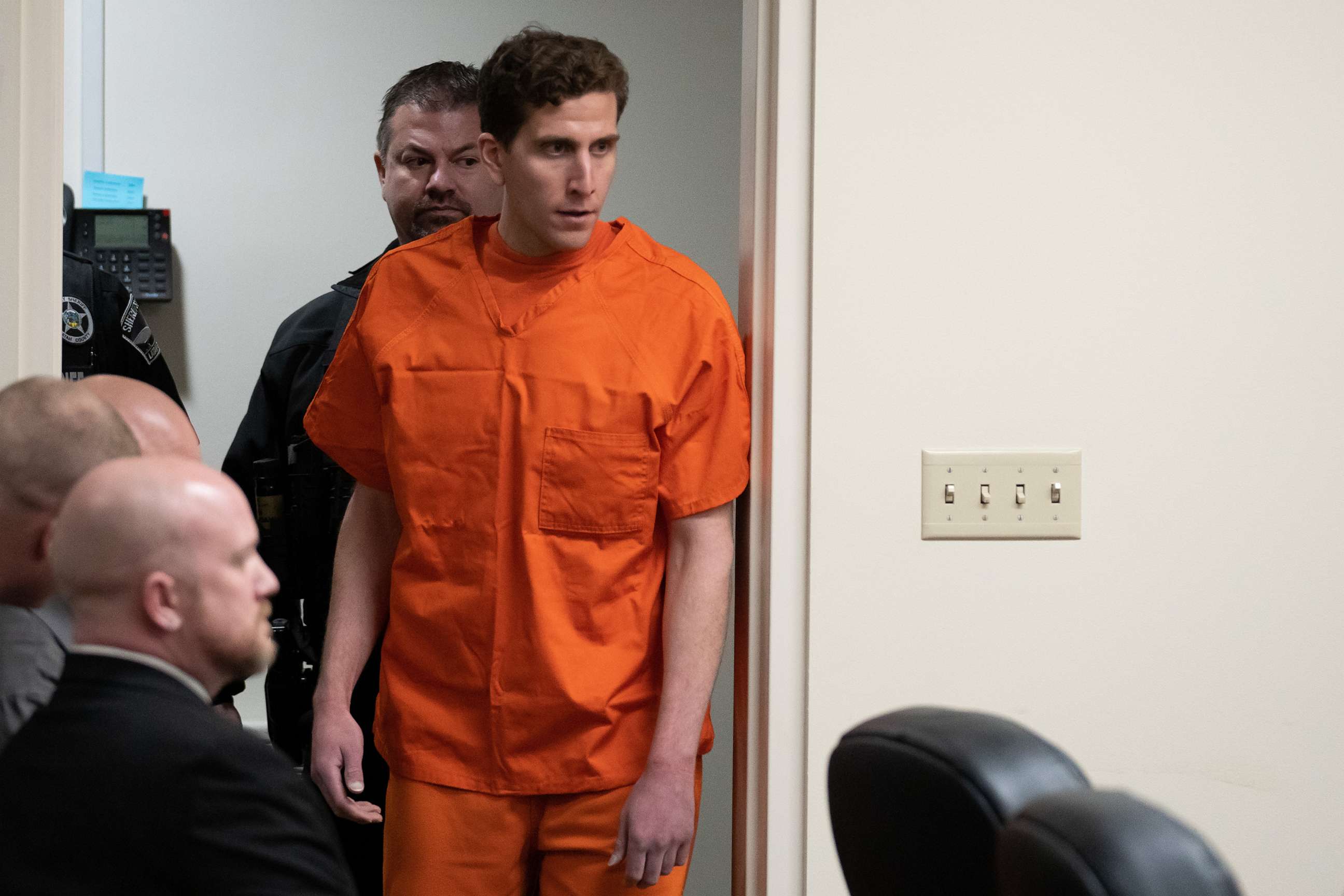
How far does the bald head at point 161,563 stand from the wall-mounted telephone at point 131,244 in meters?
2.25

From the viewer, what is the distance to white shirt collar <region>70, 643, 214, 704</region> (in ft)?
2.53

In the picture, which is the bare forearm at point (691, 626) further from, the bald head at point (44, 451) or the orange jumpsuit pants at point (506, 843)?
the bald head at point (44, 451)

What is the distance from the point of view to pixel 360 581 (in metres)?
1.62

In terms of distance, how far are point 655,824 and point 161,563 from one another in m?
0.76

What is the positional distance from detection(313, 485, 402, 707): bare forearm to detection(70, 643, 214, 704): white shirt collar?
803mm

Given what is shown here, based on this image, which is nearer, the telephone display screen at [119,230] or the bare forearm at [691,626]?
the bare forearm at [691,626]

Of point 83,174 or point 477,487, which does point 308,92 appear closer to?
point 83,174

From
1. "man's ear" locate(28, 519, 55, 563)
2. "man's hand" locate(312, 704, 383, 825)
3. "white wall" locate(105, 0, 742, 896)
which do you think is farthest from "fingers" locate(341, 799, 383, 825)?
"white wall" locate(105, 0, 742, 896)

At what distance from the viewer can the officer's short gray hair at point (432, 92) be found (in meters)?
2.03

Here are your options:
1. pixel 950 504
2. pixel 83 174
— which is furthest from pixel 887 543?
pixel 83 174

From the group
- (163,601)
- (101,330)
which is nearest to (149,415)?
(163,601)

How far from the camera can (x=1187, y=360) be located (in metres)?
1.58

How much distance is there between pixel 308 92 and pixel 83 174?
53 centimetres

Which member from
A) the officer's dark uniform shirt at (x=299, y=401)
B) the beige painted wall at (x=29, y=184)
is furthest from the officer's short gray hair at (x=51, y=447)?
the officer's dark uniform shirt at (x=299, y=401)
